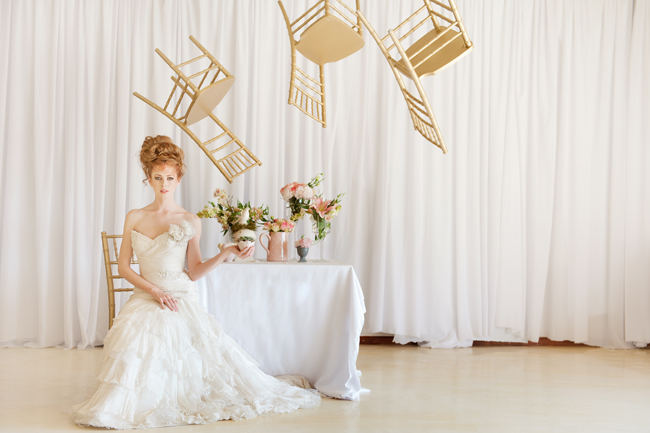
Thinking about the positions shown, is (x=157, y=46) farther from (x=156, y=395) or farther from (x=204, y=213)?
(x=156, y=395)

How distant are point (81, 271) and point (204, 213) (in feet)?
6.32

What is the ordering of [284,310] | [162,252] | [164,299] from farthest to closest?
[284,310] < [162,252] < [164,299]

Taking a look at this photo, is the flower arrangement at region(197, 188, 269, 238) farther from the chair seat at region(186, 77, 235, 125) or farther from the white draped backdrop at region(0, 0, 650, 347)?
the white draped backdrop at region(0, 0, 650, 347)

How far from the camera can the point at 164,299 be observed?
3566 mm

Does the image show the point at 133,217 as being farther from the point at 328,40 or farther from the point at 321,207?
the point at 328,40

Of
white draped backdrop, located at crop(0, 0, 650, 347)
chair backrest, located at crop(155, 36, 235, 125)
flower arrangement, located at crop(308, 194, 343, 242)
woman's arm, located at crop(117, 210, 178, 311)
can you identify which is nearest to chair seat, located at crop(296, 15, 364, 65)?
chair backrest, located at crop(155, 36, 235, 125)

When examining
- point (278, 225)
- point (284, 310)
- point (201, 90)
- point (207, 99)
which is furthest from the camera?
point (207, 99)

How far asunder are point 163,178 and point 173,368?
105cm

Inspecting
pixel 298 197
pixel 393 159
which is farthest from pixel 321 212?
pixel 393 159

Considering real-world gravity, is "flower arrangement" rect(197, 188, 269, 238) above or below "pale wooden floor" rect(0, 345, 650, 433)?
above

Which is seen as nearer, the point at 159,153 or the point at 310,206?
the point at 159,153

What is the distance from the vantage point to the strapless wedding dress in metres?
3.30

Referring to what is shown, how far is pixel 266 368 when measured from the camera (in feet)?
13.4

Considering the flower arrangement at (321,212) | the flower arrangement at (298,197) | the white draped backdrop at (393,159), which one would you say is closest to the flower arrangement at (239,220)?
the flower arrangement at (298,197)
